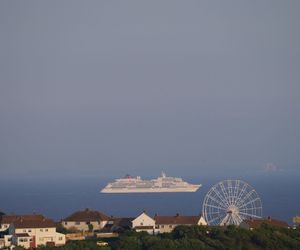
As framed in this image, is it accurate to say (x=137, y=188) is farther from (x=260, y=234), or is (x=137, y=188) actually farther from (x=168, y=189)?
(x=260, y=234)

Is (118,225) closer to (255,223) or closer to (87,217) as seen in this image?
(87,217)

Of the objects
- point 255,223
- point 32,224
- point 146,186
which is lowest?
point 255,223

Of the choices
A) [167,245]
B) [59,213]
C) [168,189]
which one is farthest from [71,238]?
[168,189]

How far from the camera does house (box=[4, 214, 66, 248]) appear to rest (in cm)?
6003

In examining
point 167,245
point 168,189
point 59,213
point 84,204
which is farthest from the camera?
point 168,189

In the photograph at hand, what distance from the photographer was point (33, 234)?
200 ft

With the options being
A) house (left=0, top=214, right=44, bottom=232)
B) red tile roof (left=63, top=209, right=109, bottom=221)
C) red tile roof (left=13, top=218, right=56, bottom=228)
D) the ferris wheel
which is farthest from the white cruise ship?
red tile roof (left=13, top=218, right=56, bottom=228)

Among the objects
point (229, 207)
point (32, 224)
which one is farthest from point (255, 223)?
point (32, 224)

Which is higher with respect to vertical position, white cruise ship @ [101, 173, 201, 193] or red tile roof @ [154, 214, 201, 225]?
white cruise ship @ [101, 173, 201, 193]

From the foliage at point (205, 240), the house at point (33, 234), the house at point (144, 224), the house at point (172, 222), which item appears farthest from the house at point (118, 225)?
the house at point (33, 234)

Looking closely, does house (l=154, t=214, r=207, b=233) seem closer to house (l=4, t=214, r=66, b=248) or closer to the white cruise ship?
house (l=4, t=214, r=66, b=248)

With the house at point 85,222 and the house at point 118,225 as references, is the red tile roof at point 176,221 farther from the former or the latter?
the house at point 85,222

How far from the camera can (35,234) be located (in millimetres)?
61125

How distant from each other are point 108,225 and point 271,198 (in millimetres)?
75605
